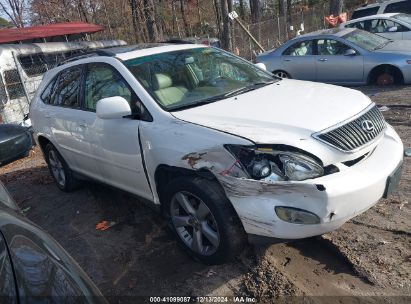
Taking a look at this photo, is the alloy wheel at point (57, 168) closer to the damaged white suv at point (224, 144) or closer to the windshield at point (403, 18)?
the damaged white suv at point (224, 144)

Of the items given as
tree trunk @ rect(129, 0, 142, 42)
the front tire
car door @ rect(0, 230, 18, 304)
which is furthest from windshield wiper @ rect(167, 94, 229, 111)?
tree trunk @ rect(129, 0, 142, 42)

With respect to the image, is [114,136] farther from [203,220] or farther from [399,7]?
[399,7]

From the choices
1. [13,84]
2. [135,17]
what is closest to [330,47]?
[13,84]

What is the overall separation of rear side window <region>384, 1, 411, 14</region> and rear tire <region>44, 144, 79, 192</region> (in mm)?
13068

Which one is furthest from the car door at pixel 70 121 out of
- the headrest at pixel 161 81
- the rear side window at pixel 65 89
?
the headrest at pixel 161 81

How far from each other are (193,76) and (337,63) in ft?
21.0

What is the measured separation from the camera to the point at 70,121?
15.8ft

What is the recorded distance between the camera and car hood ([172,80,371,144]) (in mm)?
3043

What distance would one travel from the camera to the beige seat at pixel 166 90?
12.5 feet

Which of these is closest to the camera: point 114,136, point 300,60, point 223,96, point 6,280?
point 6,280

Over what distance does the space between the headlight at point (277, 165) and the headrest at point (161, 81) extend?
1.29 metres

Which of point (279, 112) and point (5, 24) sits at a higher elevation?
point (5, 24)

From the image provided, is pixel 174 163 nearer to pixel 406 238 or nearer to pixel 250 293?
pixel 250 293

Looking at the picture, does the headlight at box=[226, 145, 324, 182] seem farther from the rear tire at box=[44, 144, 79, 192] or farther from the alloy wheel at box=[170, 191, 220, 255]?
the rear tire at box=[44, 144, 79, 192]
